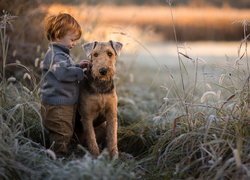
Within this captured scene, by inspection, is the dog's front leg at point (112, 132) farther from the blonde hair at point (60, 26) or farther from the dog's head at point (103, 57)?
the blonde hair at point (60, 26)

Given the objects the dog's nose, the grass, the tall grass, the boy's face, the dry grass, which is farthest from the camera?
the dry grass

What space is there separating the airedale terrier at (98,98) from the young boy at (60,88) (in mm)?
119

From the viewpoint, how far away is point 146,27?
46.7ft

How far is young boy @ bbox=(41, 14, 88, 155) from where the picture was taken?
5488 millimetres

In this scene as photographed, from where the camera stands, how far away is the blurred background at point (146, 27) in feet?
28.0

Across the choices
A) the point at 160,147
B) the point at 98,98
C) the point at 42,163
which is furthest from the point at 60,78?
the point at 160,147

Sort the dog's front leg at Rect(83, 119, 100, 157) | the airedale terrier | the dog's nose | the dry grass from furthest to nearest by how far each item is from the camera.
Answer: the dry grass < the dog's front leg at Rect(83, 119, 100, 157) < the airedale terrier < the dog's nose

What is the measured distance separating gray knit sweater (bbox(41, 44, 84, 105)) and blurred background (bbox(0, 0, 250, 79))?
2635 mm

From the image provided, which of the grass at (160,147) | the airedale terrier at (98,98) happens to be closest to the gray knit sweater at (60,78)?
the airedale terrier at (98,98)

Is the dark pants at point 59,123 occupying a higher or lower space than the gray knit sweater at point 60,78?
lower

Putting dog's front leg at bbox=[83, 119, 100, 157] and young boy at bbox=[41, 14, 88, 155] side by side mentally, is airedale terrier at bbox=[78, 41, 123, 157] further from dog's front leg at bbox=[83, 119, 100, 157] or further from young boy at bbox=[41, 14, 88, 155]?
young boy at bbox=[41, 14, 88, 155]

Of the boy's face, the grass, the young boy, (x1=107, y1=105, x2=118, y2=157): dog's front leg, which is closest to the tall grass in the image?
the grass

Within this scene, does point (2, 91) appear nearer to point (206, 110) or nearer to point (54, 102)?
point (54, 102)

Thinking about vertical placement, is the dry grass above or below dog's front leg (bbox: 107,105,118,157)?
below
